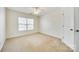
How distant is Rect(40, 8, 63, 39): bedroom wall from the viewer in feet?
4.90

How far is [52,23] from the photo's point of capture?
1648 mm

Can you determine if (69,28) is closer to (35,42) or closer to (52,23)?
(52,23)

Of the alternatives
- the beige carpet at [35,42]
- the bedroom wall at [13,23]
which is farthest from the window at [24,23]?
the beige carpet at [35,42]

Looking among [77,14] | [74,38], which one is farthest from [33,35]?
[77,14]

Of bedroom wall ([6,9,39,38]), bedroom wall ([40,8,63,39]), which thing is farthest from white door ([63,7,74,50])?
bedroom wall ([6,9,39,38])

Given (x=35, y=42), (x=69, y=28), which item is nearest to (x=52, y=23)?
(x=69, y=28)

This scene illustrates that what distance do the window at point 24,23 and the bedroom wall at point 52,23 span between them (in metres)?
0.25

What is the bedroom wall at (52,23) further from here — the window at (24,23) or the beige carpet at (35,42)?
the window at (24,23)

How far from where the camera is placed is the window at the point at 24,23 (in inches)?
59.6

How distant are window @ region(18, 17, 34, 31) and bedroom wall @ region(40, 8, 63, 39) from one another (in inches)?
10.0

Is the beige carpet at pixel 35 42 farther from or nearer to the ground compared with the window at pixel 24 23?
nearer to the ground

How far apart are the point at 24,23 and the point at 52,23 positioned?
0.62 metres

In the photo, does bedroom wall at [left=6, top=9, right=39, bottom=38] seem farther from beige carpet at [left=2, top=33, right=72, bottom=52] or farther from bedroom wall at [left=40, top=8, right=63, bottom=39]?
bedroom wall at [left=40, top=8, right=63, bottom=39]

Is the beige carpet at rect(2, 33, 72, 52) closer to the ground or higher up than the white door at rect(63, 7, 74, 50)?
closer to the ground
